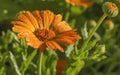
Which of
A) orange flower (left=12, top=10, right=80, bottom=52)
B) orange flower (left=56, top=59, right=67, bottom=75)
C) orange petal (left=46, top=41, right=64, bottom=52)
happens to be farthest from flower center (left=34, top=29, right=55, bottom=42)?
orange flower (left=56, top=59, right=67, bottom=75)

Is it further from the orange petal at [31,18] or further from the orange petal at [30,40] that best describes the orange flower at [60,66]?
the orange petal at [30,40]

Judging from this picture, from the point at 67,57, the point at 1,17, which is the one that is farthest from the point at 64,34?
the point at 1,17

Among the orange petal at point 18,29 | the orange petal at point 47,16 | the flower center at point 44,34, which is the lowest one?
the flower center at point 44,34

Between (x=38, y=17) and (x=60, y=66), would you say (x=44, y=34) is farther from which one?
(x=60, y=66)

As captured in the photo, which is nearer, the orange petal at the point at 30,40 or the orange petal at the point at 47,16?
the orange petal at the point at 30,40

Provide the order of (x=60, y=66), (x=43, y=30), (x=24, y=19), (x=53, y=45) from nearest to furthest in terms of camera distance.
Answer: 1. (x=53, y=45)
2. (x=24, y=19)
3. (x=43, y=30)
4. (x=60, y=66)

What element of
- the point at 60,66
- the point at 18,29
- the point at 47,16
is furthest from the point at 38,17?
the point at 60,66

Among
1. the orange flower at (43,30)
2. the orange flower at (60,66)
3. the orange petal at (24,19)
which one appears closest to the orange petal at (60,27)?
the orange flower at (43,30)
